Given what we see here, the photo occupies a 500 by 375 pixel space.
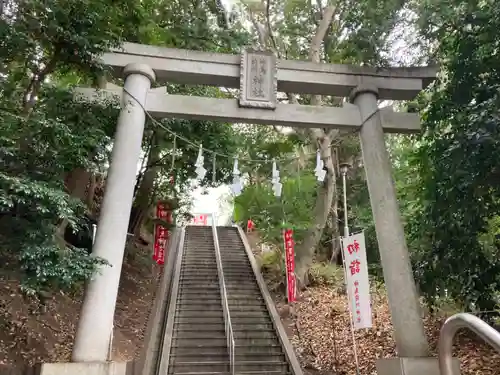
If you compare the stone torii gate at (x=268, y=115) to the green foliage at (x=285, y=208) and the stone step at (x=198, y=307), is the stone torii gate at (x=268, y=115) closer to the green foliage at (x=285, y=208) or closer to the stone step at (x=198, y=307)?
the green foliage at (x=285, y=208)

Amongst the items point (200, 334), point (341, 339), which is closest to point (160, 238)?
point (200, 334)

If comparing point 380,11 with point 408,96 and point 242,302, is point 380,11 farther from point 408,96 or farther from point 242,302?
point 242,302

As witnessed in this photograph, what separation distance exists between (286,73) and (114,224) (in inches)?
154

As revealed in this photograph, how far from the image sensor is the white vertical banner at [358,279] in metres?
6.86

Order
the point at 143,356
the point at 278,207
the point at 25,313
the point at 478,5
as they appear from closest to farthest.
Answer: the point at 478,5, the point at 25,313, the point at 143,356, the point at 278,207

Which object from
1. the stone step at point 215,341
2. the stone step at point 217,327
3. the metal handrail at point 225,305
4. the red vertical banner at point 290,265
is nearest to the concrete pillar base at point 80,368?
the metal handrail at point 225,305

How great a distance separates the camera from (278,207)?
10.5 m

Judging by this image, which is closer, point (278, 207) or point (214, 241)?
point (278, 207)

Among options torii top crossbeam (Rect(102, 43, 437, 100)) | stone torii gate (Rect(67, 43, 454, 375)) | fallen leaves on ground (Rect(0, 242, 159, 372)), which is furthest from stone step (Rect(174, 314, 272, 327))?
torii top crossbeam (Rect(102, 43, 437, 100))

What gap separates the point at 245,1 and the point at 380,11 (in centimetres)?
348

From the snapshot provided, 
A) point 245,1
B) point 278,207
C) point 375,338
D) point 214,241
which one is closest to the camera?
point 375,338

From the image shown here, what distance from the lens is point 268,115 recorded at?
7.14 meters

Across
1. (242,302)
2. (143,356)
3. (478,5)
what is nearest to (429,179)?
(478,5)

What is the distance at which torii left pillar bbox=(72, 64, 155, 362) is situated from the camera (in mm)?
5363
